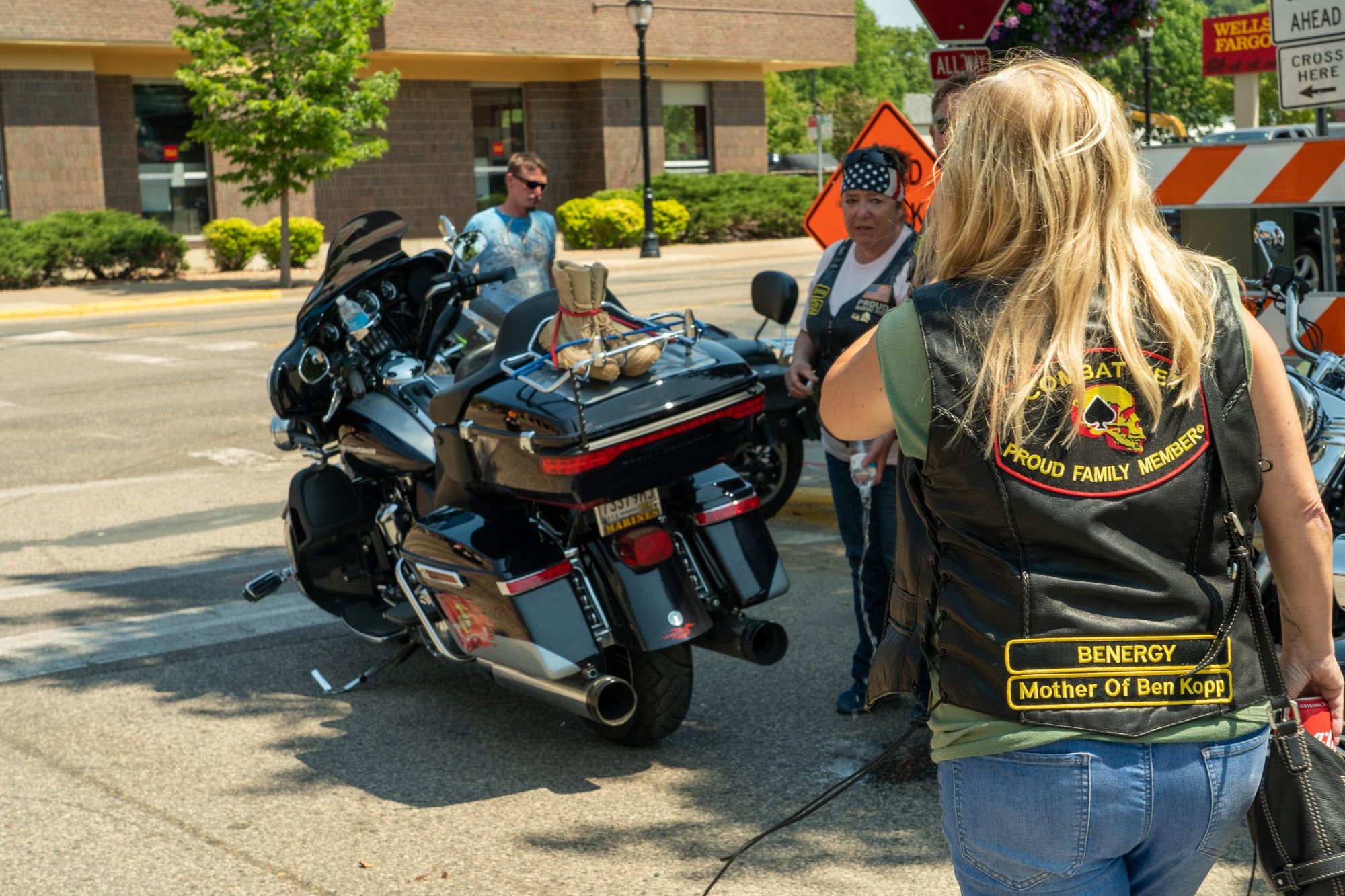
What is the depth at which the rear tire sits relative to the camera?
456 centimetres

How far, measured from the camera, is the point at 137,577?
726 cm

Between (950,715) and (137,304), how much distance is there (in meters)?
22.3

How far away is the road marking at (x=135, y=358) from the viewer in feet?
52.1

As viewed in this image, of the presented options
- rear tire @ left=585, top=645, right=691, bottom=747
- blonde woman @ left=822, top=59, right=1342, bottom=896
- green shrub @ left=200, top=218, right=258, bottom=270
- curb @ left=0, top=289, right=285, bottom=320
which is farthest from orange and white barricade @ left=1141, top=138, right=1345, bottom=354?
green shrub @ left=200, top=218, right=258, bottom=270

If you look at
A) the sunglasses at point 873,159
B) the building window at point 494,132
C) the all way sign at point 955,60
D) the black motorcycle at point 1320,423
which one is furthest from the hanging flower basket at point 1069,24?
the building window at point 494,132

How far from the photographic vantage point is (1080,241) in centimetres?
198

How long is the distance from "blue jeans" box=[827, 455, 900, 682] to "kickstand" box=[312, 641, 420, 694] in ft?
5.01

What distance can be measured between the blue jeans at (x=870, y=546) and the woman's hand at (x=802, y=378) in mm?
251

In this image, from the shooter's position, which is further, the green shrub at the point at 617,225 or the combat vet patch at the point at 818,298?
the green shrub at the point at 617,225

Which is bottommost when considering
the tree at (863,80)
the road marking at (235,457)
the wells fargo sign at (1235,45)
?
the road marking at (235,457)

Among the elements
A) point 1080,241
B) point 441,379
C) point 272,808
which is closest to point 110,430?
point 441,379

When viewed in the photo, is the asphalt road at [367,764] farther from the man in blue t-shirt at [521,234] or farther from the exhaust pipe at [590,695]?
the man in blue t-shirt at [521,234]

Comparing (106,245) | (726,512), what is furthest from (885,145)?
(106,245)

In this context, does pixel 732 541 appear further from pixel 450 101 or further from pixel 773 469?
pixel 450 101
